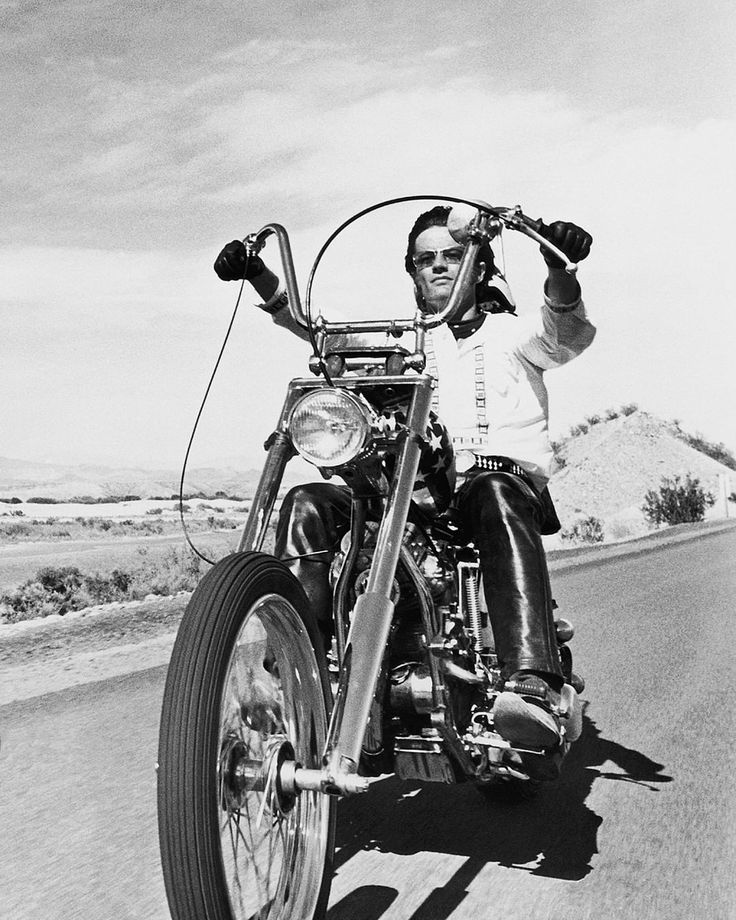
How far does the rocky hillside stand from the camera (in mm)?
52219

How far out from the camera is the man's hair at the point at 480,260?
4.04m

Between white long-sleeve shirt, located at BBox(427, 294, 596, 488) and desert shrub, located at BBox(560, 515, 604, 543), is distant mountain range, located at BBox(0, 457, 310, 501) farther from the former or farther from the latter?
white long-sleeve shirt, located at BBox(427, 294, 596, 488)

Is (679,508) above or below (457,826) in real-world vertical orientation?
below

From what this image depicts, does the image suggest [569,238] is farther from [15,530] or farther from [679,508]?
[679,508]

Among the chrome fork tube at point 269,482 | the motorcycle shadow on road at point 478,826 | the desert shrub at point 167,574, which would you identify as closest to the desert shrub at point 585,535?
the desert shrub at point 167,574

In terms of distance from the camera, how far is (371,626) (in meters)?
2.73

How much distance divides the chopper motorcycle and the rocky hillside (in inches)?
1710

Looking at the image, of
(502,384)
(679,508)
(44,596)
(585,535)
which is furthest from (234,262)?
(679,508)

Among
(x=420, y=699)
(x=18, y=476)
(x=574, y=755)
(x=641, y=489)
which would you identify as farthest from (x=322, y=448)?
(x=18, y=476)

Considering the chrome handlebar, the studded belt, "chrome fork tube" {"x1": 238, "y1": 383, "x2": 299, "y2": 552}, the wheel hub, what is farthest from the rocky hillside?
the wheel hub

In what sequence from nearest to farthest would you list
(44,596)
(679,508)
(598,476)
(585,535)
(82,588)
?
1. (44,596)
2. (82,588)
3. (585,535)
4. (679,508)
5. (598,476)

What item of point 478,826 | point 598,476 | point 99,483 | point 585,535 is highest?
point 99,483

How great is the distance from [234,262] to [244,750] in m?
1.70

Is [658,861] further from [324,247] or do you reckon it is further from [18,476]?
[18,476]
